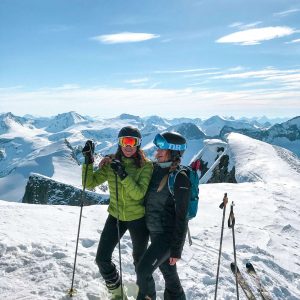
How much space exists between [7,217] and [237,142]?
66.5 meters

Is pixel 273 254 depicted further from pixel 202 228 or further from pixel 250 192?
pixel 250 192

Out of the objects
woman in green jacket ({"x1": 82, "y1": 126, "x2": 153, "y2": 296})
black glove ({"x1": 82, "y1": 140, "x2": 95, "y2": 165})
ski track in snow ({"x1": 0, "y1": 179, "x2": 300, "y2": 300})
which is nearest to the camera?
woman in green jacket ({"x1": 82, "y1": 126, "x2": 153, "y2": 296})

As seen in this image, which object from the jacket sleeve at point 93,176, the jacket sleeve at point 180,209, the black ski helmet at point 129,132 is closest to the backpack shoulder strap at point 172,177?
the jacket sleeve at point 180,209

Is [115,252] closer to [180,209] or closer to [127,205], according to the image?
[127,205]

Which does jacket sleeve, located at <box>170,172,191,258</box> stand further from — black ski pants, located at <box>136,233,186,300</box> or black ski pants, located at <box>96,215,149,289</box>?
black ski pants, located at <box>96,215,149,289</box>

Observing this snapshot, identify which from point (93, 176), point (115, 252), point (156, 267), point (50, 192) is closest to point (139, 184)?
point (93, 176)

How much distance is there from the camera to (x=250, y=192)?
26.3 meters

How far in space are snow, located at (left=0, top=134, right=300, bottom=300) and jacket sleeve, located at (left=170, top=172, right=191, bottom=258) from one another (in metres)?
2.80

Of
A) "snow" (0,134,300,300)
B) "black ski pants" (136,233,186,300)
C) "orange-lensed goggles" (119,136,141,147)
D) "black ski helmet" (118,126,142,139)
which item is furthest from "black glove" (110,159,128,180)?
"snow" (0,134,300,300)

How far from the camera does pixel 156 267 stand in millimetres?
6750

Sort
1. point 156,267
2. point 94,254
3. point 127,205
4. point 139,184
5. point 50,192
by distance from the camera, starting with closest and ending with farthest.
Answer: point 156,267
point 139,184
point 127,205
point 94,254
point 50,192

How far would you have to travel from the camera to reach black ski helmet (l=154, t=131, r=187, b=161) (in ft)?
23.0

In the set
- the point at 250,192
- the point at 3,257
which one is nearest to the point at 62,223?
the point at 3,257

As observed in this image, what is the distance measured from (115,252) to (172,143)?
5286 millimetres
